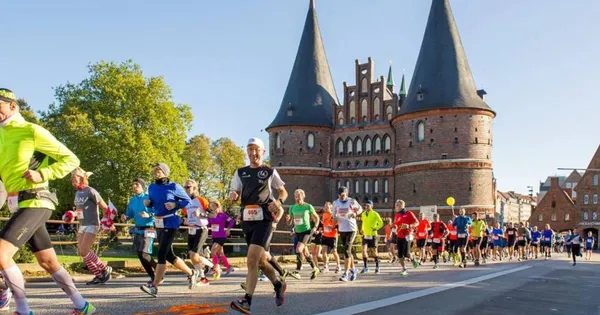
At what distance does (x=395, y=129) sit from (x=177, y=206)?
192ft

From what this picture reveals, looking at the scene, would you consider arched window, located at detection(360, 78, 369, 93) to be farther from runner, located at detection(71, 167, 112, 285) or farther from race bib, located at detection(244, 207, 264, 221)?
race bib, located at detection(244, 207, 264, 221)

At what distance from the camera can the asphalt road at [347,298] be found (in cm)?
808

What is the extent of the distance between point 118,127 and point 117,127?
9 cm

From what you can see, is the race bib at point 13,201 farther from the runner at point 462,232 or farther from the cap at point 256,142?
the runner at point 462,232

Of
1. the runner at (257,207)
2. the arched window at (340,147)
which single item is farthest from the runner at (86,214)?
the arched window at (340,147)

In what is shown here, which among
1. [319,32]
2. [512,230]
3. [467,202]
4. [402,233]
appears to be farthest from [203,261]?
[319,32]

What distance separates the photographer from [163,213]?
9.55 meters

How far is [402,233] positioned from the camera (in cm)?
1627

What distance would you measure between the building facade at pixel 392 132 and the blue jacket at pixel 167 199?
172ft

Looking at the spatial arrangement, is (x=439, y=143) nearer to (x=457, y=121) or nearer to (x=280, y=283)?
(x=457, y=121)

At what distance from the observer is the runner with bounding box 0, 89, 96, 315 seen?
5730 millimetres

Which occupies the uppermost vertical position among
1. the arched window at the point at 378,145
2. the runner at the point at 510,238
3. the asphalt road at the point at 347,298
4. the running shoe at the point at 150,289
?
the arched window at the point at 378,145

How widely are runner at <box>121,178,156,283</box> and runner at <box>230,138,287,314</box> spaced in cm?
276

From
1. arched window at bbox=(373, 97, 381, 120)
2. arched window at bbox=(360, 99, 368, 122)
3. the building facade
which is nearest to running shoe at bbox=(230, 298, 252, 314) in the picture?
the building facade
